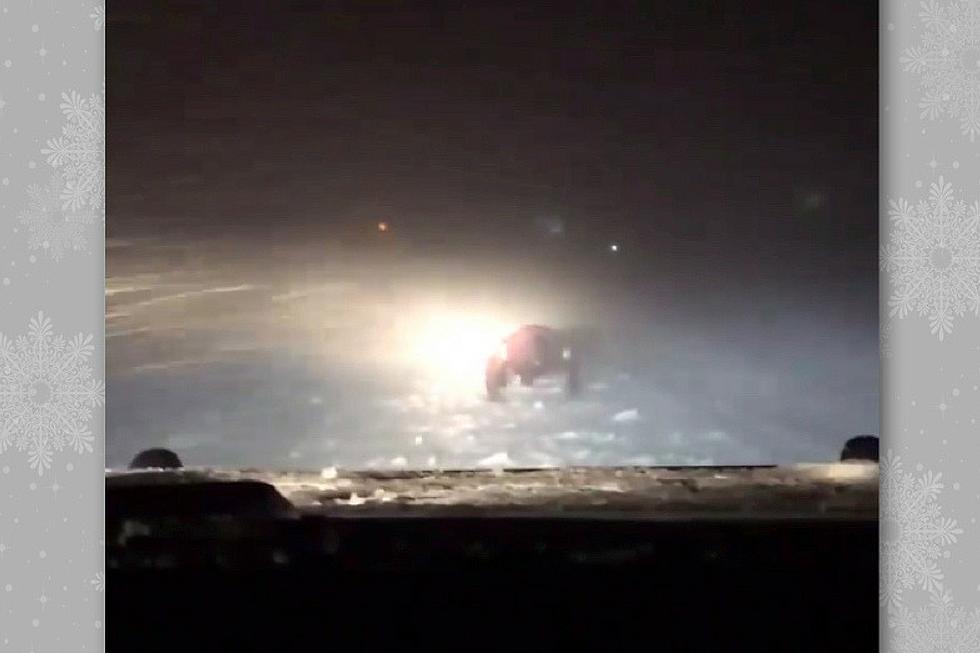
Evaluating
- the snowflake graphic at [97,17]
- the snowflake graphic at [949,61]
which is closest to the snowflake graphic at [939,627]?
the snowflake graphic at [949,61]

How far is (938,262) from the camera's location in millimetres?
1512

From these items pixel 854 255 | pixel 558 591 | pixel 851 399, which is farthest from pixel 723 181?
pixel 558 591

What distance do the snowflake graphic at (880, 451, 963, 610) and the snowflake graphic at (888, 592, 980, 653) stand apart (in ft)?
0.08

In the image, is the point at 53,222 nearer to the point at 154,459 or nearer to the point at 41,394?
the point at 41,394

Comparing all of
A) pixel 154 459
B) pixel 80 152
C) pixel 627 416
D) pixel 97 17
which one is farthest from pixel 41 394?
pixel 627 416

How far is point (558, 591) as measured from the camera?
4.70ft

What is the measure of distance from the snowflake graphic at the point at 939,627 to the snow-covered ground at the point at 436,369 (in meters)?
0.29

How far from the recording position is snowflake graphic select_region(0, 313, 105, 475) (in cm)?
144

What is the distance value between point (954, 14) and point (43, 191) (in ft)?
4.84

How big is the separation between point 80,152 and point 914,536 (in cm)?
145

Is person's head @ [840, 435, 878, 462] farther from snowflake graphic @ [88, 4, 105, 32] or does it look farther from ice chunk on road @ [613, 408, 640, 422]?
snowflake graphic @ [88, 4, 105, 32]

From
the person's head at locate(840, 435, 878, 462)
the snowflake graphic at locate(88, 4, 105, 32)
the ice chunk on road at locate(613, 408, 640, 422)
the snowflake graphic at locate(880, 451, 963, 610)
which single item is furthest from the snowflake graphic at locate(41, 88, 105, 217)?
the snowflake graphic at locate(880, 451, 963, 610)

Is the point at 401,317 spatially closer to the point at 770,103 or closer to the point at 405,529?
the point at 405,529

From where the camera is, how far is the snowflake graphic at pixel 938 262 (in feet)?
4.96
